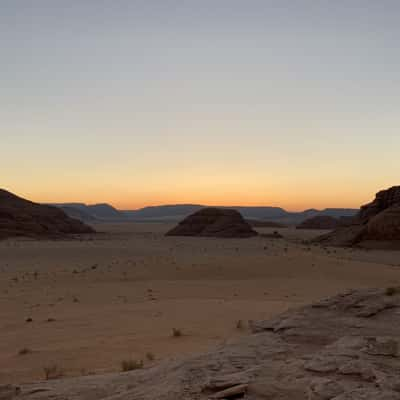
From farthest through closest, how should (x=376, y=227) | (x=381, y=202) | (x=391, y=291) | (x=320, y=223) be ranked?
(x=320, y=223) → (x=381, y=202) → (x=376, y=227) → (x=391, y=291)

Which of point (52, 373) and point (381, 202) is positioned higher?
point (381, 202)

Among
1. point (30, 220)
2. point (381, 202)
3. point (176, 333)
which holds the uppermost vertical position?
point (381, 202)

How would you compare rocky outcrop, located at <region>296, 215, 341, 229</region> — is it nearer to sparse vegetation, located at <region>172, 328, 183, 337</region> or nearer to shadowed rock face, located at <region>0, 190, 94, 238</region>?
shadowed rock face, located at <region>0, 190, 94, 238</region>

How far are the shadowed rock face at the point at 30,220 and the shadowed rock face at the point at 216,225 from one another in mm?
14054

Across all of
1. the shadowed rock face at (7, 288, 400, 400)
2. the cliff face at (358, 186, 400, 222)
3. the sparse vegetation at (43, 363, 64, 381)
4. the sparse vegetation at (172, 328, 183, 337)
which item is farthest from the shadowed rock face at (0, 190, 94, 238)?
the shadowed rock face at (7, 288, 400, 400)

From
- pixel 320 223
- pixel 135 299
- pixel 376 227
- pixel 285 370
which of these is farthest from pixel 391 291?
pixel 320 223

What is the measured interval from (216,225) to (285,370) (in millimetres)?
52341

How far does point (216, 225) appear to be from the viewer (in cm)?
5694

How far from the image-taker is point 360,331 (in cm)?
629

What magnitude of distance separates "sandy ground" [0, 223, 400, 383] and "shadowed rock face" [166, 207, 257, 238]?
73.3 ft

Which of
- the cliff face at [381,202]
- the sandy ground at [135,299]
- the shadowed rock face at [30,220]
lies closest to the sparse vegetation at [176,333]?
the sandy ground at [135,299]

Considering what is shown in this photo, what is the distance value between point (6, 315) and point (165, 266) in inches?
455

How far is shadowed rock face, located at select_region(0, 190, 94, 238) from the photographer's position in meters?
48.4

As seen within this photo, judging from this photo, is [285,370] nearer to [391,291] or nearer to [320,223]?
[391,291]
